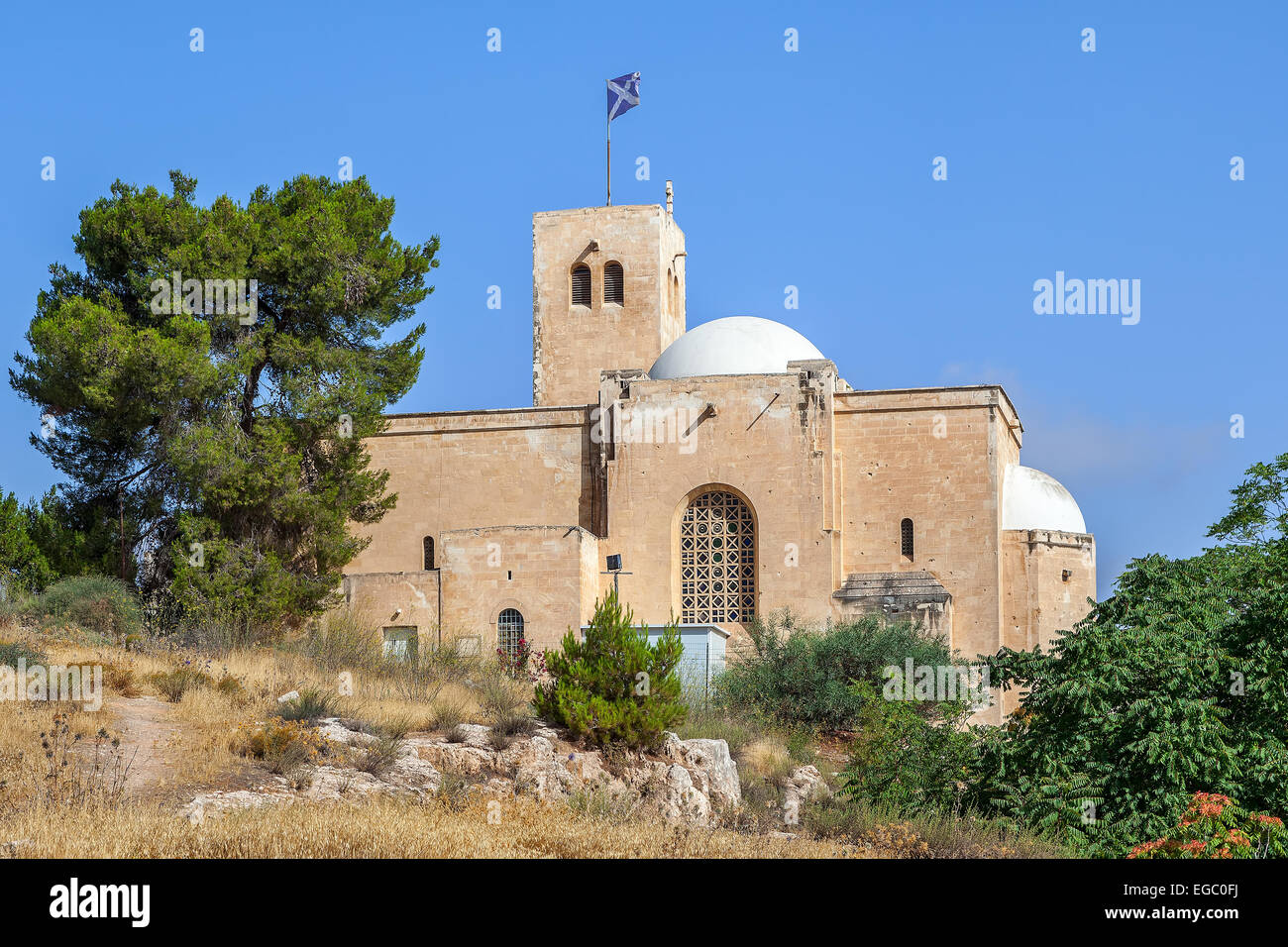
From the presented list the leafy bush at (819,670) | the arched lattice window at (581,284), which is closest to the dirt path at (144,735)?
the leafy bush at (819,670)

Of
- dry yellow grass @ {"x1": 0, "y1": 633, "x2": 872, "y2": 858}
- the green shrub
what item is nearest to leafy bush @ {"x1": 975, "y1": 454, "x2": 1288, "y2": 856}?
dry yellow grass @ {"x1": 0, "y1": 633, "x2": 872, "y2": 858}

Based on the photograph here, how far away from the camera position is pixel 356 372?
88.2 feet

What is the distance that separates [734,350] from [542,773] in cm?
1596

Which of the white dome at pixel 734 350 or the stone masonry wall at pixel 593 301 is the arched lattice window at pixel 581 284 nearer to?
the stone masonry wall at pixel 593 301

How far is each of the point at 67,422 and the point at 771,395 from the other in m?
13.0

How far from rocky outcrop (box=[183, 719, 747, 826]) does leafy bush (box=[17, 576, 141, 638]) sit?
879 centimetres

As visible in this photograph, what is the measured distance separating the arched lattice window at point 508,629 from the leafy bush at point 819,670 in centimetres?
394

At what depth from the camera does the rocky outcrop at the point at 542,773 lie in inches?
485

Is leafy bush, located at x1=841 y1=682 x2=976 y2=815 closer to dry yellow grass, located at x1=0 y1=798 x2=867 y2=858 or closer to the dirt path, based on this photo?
dry yellow grass, located at x1=0 y1=798 x2=867 y2=858

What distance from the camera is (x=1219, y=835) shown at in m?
11.6

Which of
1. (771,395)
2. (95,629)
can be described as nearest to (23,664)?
(95,629)

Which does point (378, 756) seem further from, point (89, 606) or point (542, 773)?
point (89, 606)

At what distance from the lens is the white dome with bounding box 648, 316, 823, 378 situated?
28.0 meters
